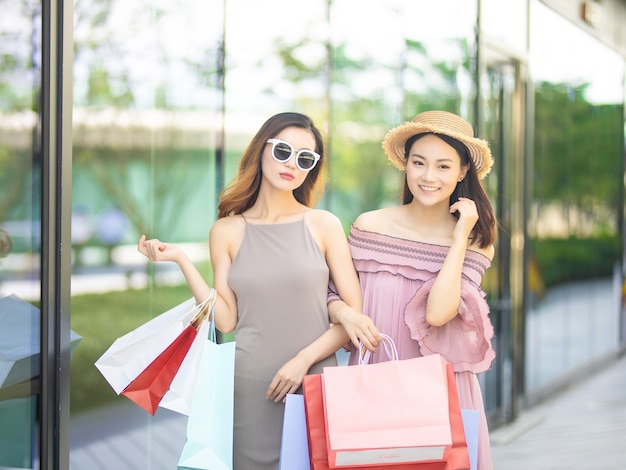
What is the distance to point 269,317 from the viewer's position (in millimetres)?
2350

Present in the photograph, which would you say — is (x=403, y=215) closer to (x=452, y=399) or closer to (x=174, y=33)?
(x=452, y=399)

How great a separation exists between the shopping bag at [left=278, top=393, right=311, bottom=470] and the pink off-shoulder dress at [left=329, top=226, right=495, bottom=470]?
0.34m

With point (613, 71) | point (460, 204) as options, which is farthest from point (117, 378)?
point (613, 71)

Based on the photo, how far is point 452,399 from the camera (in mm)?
2145

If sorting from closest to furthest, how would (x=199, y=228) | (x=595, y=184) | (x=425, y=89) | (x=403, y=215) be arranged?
1. (x=403, y=215)
2. (x=199, y=228)
3. (x=425, y=89)
4. (x=595, y=184)

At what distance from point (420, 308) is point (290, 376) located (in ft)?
1.39

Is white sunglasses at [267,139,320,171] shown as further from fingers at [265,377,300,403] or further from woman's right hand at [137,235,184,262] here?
fingers at [265,377,300,403]

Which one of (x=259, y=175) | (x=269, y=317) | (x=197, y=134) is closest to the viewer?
(x=269, y=317)

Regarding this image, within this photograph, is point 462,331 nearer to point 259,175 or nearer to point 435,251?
point 435,251

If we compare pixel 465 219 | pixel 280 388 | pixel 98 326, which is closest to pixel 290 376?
pixel 280 388

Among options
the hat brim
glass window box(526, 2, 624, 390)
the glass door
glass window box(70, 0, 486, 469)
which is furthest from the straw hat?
glass window box(526, 2, 624, 390)

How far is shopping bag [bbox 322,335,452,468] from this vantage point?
208 cm

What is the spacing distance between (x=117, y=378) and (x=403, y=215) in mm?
956

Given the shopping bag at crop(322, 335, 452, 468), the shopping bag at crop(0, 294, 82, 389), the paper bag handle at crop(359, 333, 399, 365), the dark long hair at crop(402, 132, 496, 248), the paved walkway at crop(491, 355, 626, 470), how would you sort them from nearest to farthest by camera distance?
the shopping bag at crop(322, 335, 452, 468) → the paper bag handle at crop(359, 333, 399, 365) → the dark long hair at crop(402, 132, 496, 248) → the shopping bag at crop(0, 294, 82, 389) → the paved walkway at crop(491, 355, 626, 470)
